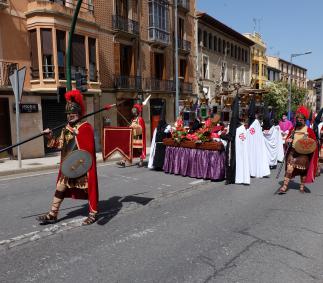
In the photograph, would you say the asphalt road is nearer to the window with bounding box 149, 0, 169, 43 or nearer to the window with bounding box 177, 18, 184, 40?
the window with bounding box 149, 0, 169, 43

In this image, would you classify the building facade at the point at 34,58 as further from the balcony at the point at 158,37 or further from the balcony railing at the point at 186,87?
the balcony railing at the point at 186,87

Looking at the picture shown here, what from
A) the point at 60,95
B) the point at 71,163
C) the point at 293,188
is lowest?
the point at 293,188

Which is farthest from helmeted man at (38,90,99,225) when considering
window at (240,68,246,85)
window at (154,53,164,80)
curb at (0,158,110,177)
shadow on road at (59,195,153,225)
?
window at (240,68,246,85)

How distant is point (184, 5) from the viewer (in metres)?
29.3

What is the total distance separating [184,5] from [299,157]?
2454cm

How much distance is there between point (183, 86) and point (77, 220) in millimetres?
24722

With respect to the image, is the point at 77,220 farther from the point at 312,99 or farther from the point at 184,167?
the point at 312,99

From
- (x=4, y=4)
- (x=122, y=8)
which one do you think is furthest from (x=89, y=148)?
(x=122, y=8)

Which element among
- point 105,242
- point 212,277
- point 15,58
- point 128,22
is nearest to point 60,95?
point 15,58

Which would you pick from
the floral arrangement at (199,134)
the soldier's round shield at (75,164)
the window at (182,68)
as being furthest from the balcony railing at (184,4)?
the soldier's round shield at (75,164)

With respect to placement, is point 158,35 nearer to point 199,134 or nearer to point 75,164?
point 199,134

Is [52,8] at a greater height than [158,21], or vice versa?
[158,21]

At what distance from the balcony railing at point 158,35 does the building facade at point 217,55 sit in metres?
4.70

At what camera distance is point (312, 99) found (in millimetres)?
99500
